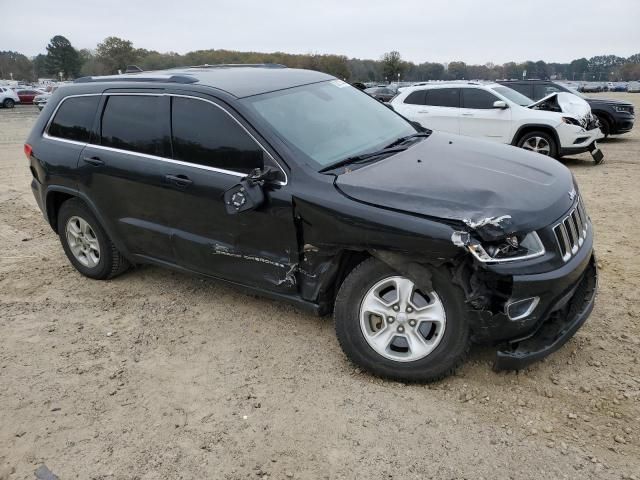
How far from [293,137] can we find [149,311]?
198 cm

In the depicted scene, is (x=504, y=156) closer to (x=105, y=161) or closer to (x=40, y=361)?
(x=105, y=161)

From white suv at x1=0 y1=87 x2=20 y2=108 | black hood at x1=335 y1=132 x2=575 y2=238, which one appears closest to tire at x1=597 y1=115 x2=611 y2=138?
black hood at x1=335 y1=132 x2=575 y2=238

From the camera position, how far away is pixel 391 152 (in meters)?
3.78

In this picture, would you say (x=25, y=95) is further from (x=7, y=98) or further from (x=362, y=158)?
(x=362, y=158)

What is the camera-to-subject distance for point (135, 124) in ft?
13.5

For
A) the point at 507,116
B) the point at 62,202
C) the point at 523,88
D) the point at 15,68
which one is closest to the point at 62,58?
the point at 15,68

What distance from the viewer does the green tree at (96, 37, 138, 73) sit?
81.8 metres

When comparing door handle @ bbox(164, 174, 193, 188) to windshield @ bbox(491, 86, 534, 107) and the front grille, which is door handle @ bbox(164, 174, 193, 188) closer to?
the front grille

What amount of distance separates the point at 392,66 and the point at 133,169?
69.9 metres

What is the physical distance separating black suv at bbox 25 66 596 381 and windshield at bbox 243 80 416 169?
0.02 meters

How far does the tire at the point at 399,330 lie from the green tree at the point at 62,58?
4276 inches

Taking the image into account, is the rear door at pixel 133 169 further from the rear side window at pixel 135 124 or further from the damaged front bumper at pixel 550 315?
the damaged front bumper at pixel 550 315

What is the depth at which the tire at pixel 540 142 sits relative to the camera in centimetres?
977

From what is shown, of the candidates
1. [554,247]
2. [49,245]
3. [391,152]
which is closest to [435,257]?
[554,247]
